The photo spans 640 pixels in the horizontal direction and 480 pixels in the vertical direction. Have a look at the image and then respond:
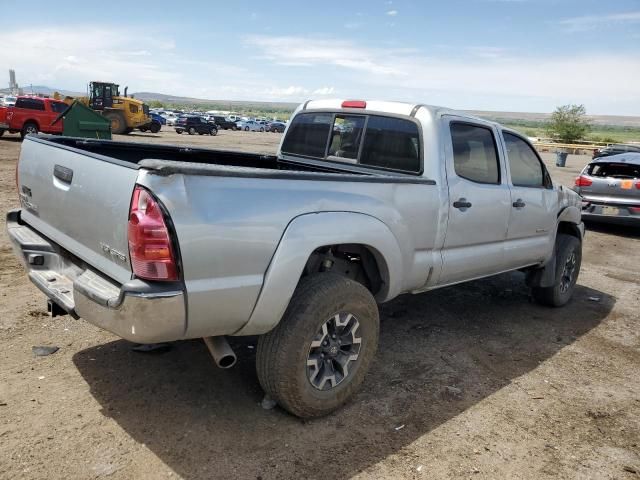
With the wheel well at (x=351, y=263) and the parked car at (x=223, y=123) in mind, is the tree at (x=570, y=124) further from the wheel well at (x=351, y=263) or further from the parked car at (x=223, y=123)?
the wheel well at (x=351, y=263)

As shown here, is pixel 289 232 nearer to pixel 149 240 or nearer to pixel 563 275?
pixel 149 240

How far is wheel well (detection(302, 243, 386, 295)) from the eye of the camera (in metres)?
3.36

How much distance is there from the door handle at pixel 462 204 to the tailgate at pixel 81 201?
2.37m

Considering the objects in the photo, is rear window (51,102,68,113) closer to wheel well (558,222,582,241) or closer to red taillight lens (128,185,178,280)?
wheel well (558,222,582,241)

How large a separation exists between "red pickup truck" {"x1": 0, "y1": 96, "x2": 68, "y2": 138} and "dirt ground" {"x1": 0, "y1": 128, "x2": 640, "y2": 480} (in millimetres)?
18924

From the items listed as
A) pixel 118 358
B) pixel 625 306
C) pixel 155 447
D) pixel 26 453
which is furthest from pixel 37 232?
pixel 625 306

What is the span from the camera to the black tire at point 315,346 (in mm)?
2977

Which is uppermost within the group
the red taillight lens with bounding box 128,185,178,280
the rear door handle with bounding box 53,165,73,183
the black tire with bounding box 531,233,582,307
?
the rear door handle with bounding box 53,165,73,183

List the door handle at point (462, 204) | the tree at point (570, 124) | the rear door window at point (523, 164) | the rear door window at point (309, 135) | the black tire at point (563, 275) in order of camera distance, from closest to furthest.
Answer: the door handle at point (462, 204) < the rear door window at point (309, 135) < the rear door window at point (523, 164) < the black tire at point (563, 275) < the tree at point (570, 124)

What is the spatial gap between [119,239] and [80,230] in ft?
1.57

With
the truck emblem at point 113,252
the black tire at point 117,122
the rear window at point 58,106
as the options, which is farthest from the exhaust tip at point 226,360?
the black tire at point 117,122

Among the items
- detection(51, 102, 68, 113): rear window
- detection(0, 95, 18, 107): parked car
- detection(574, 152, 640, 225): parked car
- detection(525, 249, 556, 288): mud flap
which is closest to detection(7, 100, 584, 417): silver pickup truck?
detection(525, 249, 556, 288): mud flap

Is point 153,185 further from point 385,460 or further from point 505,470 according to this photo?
point 505,470

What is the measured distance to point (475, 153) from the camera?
171 inches
